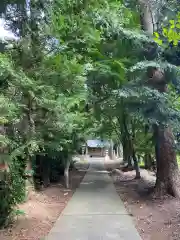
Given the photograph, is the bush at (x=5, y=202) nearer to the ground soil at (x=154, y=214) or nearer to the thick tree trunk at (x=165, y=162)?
the ground soil at (x=154, y=214)

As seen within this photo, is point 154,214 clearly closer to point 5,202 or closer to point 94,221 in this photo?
point 94,221

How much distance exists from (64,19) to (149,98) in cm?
356

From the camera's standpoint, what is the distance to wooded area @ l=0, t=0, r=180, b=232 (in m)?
6.30

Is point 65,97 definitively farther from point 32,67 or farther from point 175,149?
point 175,149

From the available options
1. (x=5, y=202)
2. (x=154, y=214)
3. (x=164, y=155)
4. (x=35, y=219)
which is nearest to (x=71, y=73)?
(x=5, y=202)

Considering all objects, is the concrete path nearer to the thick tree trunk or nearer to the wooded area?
the wooded area

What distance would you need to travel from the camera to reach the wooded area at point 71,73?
6305 mm

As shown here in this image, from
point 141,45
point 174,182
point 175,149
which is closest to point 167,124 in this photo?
point 175,149

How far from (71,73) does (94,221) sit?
383cm

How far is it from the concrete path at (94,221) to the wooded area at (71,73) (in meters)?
1.36

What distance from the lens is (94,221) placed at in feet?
23.8

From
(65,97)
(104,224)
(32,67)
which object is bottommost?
(104,224)

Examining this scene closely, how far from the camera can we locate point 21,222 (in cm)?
675

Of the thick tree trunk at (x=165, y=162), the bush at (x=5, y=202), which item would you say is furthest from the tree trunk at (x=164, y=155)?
the bush at (x=5, y=202)
